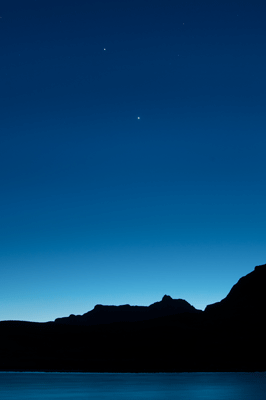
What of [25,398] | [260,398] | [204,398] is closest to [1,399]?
[25,398]

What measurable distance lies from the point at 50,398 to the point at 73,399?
5.08 m

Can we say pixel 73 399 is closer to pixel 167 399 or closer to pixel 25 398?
pixel 25 398

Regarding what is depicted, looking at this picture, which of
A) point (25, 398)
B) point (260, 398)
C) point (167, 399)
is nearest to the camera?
point (260, 398)

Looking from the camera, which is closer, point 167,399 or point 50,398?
point 167,399

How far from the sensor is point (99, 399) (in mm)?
71438

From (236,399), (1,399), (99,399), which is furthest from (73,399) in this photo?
(236,399)

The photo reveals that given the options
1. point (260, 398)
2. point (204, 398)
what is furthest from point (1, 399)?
point (260, 398)

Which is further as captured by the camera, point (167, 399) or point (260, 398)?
point (167, 399)

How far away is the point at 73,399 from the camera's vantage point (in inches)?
2842

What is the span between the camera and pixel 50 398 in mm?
75062

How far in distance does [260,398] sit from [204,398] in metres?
11.8

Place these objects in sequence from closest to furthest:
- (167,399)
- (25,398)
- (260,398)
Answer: (260,398) < (167,399) < (25,398)

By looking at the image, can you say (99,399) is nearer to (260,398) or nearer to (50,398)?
(50,398)

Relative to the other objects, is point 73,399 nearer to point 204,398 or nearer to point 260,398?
point 204,398
